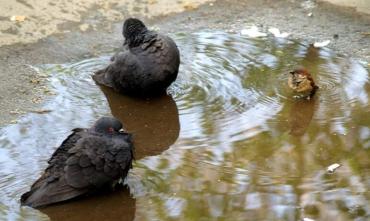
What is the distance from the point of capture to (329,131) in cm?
557

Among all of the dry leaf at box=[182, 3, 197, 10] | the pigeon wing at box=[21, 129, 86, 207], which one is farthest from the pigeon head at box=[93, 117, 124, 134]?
the dry leaf at box=[182, 3, 197, 10]

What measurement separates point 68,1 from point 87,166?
4.18 metres

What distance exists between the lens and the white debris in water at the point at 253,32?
7766mm

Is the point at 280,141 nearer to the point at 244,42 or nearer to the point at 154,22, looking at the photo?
the point at 244,42

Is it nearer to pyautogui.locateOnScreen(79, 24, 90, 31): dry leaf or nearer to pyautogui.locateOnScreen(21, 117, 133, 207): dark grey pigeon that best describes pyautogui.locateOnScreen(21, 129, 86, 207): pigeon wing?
pyautogui.locateOnScreen(21, 117, 133, 207): dark grey pigeon

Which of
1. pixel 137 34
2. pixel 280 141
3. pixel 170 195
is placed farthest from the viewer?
pixel 137 34

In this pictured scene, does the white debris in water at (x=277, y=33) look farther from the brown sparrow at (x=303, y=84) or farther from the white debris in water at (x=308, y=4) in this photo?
the brown sparrow at (x=303, y=84)

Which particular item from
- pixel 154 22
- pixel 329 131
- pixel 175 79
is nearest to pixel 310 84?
pixel 329 131

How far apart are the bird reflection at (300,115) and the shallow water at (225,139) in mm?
15

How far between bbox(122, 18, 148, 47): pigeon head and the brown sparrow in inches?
60.5

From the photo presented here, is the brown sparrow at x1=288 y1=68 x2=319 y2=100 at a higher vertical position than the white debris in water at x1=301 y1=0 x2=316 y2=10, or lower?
lower

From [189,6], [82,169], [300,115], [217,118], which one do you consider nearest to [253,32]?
[189,6]

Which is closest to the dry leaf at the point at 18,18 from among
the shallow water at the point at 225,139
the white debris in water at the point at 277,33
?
the shallow water at the point at 225,139

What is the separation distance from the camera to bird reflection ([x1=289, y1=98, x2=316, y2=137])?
5.66 metres
